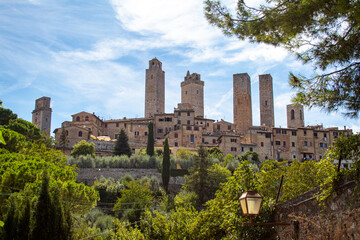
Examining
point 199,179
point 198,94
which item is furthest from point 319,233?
point 198,94

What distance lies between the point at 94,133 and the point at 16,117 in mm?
12095

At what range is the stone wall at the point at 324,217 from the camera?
20.1 feet

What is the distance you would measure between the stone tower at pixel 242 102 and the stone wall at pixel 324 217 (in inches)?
2716

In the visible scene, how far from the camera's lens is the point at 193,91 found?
278 feet

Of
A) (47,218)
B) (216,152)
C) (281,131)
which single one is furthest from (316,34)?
(281,131)

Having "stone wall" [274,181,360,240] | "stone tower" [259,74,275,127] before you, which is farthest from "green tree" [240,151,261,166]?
"stone wall" [274,181,360,240]

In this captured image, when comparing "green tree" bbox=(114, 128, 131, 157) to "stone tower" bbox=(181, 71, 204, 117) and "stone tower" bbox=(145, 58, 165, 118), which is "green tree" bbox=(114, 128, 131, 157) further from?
"stone tower" bbox=(181, 71, 204, 117)

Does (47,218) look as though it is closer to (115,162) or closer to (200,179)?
(200,179)

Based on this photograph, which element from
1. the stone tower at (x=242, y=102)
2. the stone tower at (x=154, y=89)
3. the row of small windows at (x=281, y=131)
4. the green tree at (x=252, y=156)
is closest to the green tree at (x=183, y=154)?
the green tree at (x=252, y=156)

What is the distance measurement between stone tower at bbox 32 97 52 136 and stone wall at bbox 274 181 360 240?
76.8 meters

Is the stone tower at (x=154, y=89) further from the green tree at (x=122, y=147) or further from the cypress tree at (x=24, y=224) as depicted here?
the cypress tree at (x=24, y=224)

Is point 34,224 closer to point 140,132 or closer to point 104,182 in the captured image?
point 104,182

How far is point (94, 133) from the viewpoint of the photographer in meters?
64.8

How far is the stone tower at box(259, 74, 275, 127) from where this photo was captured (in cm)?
7969
